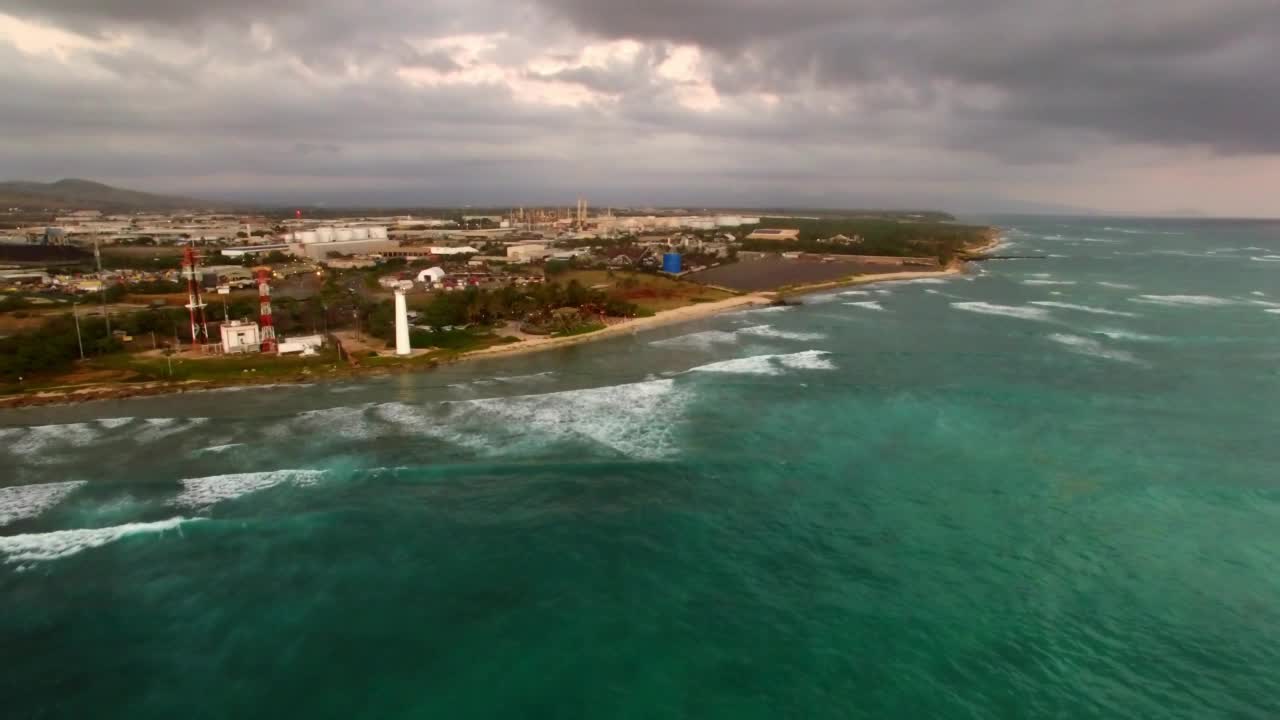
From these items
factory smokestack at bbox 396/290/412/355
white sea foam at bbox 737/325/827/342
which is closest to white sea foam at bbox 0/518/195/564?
factory smokestack at bbox 396/290/412/355

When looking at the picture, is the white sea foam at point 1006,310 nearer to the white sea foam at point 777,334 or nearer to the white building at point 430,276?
the white sea foam at point 777,334

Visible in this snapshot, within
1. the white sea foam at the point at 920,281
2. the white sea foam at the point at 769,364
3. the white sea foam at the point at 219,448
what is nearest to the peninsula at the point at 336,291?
the white sea foam at the point at 920,281

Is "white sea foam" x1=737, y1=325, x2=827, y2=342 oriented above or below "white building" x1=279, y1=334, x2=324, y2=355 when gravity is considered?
below

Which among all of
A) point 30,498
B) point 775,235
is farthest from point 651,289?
point 775,235

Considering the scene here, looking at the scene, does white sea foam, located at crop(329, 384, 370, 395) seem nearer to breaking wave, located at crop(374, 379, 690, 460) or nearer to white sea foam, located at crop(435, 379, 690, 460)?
breaking wave, located at crop(374, 379, 690, 460)

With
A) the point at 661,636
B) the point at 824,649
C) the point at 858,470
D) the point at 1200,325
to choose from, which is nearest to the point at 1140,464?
the point at 858,470

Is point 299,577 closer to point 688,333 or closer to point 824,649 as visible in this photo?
point 824,649

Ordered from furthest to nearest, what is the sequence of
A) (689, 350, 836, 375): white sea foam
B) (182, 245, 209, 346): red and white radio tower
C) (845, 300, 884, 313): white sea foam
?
(845, 300, 884, 313): white sea foam → (182, 245, 209, 346): red and white radio tower → (689, 350, 836, 375): white sea foam
